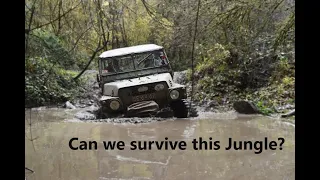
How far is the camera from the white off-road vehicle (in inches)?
234

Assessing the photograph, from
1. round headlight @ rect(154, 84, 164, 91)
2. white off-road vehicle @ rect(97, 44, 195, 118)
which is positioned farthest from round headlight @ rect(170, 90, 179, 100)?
round headlight @ rect(154, 84, 164, 91)

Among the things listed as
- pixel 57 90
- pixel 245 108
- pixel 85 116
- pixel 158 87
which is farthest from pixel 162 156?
pixel 57 90

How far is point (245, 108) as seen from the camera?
725 cm

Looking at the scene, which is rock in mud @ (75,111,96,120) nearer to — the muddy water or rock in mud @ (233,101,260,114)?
the muddy water

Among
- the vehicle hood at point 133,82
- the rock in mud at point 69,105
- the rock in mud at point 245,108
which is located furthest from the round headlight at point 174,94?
the rock in mud at point 69,105

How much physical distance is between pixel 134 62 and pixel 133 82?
1.85 ft

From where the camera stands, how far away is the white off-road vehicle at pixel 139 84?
5938mm

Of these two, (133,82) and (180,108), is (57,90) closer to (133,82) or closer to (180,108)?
(133,82)

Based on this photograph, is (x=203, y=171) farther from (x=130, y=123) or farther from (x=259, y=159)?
(x=130, y=123)

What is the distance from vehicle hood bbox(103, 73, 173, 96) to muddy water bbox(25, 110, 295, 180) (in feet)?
1.89

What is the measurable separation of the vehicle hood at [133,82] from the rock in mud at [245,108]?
72.3 inches

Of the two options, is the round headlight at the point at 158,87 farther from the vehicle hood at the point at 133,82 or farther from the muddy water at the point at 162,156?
the muddy water at the point at 162,156

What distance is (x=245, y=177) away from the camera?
130 inches

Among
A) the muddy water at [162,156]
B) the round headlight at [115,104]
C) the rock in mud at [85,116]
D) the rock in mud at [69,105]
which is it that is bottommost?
the muddy water at [162,156]
